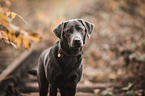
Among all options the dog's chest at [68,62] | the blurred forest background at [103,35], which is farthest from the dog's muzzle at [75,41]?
the blurred forest background at [103,35]

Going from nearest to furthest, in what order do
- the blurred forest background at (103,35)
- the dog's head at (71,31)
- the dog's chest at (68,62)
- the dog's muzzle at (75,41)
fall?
the dog's muzzle at (75,41) → the dog's head at (71,31) → the dog's chest at (68,62) → the blurred forest background at (103,35)

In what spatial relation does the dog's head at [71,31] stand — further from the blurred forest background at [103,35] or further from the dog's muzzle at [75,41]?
the blurred forest background at [103,35]

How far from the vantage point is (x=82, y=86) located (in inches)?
152

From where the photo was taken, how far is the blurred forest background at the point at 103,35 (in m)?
3.99

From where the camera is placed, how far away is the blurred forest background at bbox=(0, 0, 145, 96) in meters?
3.99

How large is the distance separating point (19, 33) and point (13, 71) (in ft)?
10.8

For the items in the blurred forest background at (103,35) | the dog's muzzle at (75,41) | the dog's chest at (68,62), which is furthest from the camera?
the blurred forest background at (103,35)

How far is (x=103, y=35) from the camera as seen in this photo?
7.79 metres

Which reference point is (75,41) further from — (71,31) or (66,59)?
(66,59)

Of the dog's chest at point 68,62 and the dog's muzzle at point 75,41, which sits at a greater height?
the dog's muzzle at point 75,41

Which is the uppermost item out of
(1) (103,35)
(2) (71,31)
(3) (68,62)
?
(2) (71,31)

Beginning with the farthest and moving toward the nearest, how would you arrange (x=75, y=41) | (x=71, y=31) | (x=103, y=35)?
1. (x=103, y=35)
2. (x=71, y=31)
3. (x=75, y=41)

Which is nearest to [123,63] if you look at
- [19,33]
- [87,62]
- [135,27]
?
[87,62]

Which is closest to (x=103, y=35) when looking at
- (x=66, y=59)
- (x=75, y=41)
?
(x=66, y=59)
